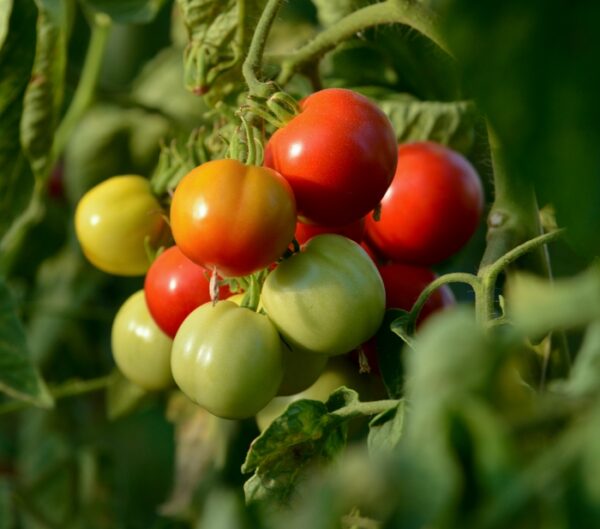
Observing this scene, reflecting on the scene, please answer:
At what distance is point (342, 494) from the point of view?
30 cm

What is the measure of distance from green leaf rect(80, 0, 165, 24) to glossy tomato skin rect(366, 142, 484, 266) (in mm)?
359

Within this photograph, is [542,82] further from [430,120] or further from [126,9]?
[126,9]

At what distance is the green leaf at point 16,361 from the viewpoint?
0.71 meters

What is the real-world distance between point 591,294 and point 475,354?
4 centimetres

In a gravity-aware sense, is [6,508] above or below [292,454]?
below

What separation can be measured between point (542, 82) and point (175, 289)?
1.24 ft

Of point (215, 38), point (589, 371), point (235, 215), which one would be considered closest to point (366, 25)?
point (215, 38)

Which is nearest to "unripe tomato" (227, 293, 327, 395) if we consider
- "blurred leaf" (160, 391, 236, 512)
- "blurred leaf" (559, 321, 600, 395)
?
"blurred leaf" (559, 321, 600, 395)

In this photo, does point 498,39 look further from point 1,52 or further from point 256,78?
point 1,52

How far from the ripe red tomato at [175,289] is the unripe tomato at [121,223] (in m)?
0.06

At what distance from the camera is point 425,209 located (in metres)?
0.74

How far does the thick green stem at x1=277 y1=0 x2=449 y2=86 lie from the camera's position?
0.67 metres

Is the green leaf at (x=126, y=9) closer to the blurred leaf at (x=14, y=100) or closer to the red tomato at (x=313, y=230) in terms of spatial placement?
the blurred leaf at (x=14, y=100)

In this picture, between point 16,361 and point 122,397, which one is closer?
point 16,361
